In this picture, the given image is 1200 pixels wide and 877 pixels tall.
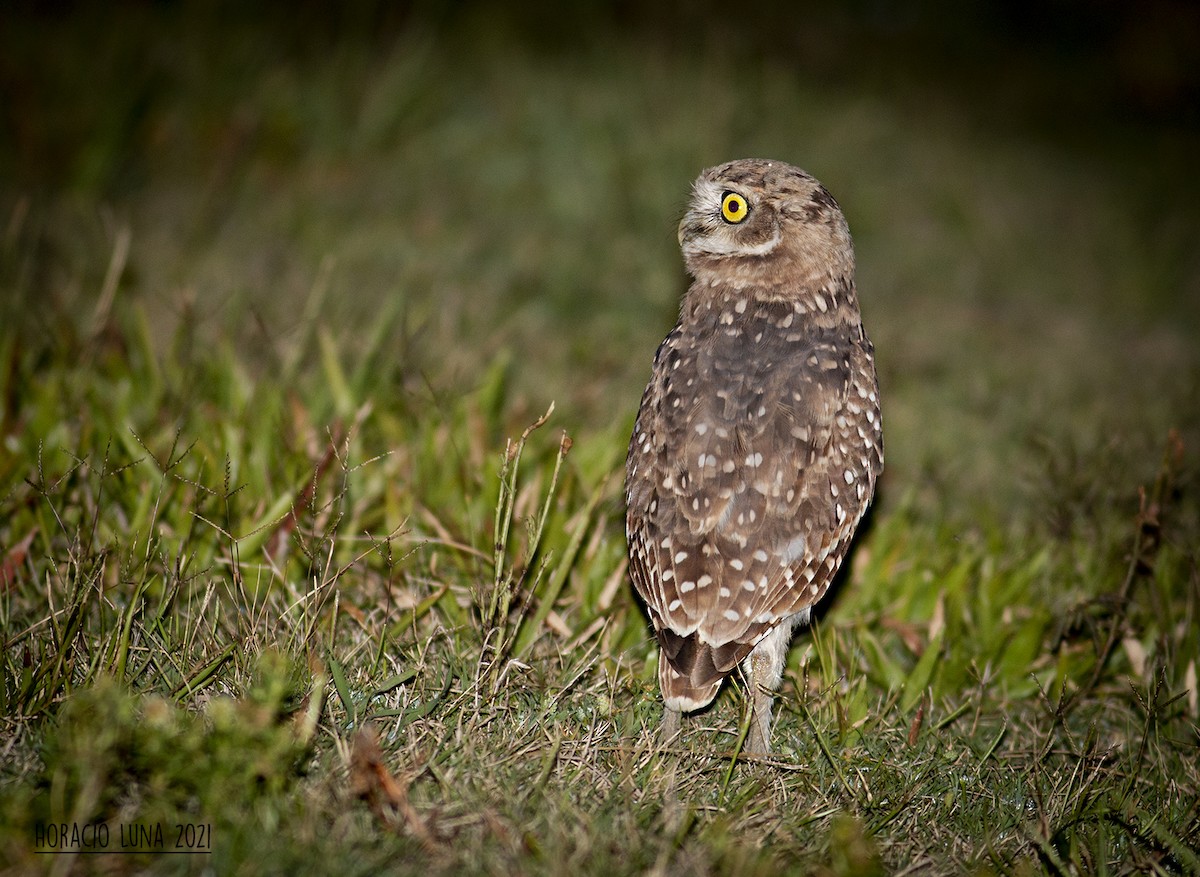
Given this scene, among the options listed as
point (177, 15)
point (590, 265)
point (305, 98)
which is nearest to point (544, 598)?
point (590, 265)

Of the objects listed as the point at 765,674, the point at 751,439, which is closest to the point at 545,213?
the point at 751,439

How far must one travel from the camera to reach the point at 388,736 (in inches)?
107

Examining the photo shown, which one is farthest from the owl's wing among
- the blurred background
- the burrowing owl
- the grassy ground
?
the blurred background

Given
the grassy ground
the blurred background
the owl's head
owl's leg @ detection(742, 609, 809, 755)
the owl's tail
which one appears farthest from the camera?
the blurred background

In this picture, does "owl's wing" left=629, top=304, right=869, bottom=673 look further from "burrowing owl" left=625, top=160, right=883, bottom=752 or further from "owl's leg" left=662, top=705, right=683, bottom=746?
"owl's leg" left=662, top=705, right=683, bottom=746

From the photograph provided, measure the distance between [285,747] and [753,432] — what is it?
1.59 m

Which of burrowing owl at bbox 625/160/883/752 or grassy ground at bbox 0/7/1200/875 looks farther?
burrowing owl at bbox 625/160/883/752

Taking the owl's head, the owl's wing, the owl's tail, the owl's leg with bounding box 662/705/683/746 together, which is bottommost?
the owl's leg with bounding box 662/705/683/746

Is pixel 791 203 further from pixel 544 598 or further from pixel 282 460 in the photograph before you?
pixel 282 460

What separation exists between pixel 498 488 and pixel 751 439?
1.28 meters

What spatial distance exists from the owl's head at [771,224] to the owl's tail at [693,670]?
1230 millimetres

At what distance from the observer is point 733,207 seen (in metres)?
3.28

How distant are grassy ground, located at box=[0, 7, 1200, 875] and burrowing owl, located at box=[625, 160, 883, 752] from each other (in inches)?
13.2

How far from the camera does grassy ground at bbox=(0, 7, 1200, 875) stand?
2.55 metres
